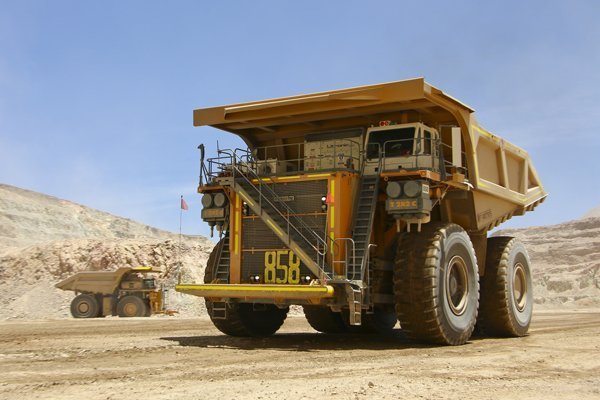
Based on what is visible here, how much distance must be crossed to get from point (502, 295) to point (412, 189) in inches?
185

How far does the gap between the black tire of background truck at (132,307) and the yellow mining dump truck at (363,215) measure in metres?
16.7

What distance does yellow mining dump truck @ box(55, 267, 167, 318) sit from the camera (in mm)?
31312

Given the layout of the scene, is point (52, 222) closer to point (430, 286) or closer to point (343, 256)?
point (343, 256)

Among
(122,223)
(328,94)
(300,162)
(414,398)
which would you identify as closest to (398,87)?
(328,94)

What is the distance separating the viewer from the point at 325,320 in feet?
55.0

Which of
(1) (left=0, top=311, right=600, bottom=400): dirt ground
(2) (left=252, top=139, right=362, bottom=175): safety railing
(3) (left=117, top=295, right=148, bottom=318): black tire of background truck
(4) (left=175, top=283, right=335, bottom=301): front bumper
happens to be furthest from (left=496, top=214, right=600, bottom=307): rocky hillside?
(4) (left=175, top=283, right=335, bottom=301): front bumper

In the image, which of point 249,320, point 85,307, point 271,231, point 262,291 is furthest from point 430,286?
point 85,307

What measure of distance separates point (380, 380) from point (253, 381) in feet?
4.72

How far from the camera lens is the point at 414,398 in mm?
6852

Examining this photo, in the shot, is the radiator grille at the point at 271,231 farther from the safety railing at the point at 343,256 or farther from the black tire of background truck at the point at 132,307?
the black tire of background truck at the point at 132,307

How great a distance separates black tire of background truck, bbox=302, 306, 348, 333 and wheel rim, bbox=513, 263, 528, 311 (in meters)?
4.08

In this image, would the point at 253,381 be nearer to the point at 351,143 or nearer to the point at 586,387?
the point at 586,387

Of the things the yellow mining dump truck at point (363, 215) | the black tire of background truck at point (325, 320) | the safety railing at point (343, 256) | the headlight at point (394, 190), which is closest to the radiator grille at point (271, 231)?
the yellow mining dump truck at point (363, 215)

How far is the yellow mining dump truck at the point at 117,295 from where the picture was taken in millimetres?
31312
